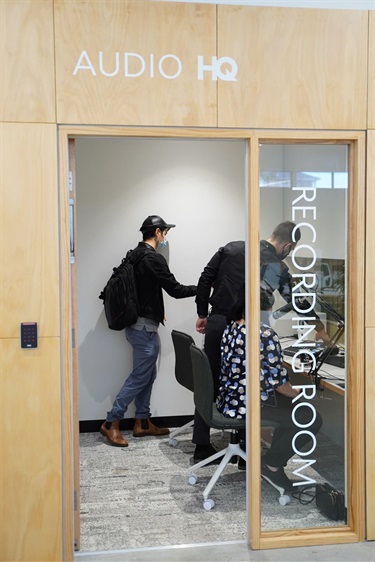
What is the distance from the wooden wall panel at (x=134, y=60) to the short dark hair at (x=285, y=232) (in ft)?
1.99

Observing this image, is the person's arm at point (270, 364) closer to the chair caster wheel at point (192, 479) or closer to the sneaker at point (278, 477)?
the sneaker at point (278, 477)

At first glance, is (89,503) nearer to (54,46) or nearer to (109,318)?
(109,318)

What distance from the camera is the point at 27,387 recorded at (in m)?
3.29

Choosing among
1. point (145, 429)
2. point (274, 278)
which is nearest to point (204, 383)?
point (274, 278)

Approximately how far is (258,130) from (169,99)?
0.46 metres

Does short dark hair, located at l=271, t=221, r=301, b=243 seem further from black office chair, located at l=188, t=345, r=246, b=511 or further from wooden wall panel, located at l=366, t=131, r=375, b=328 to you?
black office chair, located at l=188, t=345, r=246, b=511

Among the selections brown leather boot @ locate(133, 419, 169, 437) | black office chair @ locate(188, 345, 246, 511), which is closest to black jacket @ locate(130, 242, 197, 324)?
brown leather boot @ locate(133, 419, 169, 437)

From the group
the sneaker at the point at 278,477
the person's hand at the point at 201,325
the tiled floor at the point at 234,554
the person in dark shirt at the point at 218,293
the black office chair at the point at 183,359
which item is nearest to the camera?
the tiled floor at the point at 234,554

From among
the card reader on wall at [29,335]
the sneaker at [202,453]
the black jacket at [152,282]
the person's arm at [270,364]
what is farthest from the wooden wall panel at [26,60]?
the sneaker at [202,453]

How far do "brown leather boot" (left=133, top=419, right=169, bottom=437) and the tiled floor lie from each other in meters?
2.09

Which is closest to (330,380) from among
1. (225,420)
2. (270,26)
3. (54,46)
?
(225,420)

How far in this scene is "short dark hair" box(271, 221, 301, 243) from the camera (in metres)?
3.47

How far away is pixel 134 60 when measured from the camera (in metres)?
3.27

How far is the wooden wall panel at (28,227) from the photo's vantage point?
126 inches
